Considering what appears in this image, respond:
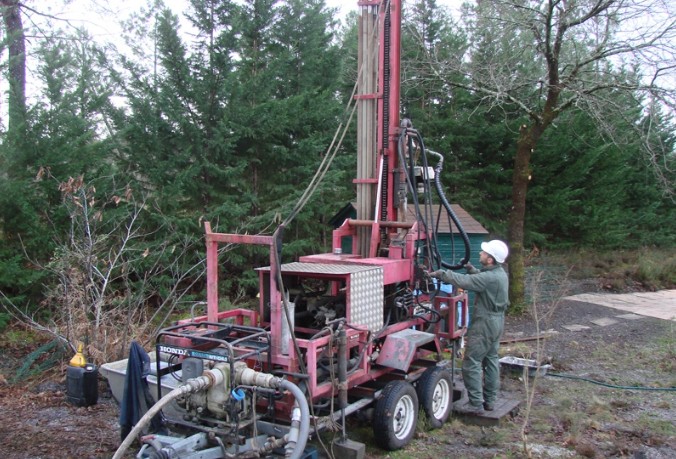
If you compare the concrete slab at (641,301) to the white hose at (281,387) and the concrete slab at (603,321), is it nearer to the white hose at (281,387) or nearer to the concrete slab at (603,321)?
the concrete slab at (603,321)

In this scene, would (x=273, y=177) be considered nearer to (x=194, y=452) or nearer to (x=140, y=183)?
(x=140, y=183)

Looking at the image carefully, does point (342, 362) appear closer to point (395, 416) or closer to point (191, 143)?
point (395, 416)

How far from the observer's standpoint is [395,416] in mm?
5422

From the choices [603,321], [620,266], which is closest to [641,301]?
[603,321]

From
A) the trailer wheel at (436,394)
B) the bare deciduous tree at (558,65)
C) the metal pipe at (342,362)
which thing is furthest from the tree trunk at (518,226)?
the metal pipe at (342,362)

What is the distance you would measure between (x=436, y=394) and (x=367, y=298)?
1.51 m

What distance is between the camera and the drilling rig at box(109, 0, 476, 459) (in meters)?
4.33

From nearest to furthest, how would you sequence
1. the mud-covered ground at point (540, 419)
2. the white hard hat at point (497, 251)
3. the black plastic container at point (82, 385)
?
the mud-covered ground at point (540, 419) < the white hard hat at point (497, 251) < the black plastic container at point (82, 385)

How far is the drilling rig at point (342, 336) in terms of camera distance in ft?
14.2

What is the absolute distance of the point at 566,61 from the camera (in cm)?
1178

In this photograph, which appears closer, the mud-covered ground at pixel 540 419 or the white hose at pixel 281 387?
the white hose at pixel 281 387

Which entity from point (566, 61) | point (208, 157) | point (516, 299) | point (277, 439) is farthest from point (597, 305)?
point (277, 439)

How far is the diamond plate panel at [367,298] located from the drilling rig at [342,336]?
16mm

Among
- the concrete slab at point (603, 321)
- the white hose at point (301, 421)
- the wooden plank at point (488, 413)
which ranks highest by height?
the white hose at point (301, 421)
